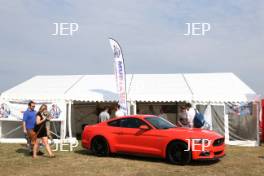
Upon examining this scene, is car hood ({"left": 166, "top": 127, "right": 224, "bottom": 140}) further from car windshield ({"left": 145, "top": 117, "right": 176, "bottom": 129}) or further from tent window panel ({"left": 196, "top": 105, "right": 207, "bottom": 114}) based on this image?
tent window panel ({"left": 196, "top": 105, "right": 207, "bottom": 114})

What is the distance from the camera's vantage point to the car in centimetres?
1062

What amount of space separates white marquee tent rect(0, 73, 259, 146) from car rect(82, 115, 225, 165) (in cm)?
422

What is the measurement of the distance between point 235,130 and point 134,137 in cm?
632

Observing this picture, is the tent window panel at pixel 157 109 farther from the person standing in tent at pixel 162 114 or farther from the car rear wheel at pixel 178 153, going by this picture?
the car rear wheel at pixel 178 153

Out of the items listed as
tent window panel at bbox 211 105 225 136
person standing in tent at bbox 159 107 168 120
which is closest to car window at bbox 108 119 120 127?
tent window panel at bbox 211 105 225 136

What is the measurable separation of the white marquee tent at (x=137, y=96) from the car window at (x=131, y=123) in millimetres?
4604

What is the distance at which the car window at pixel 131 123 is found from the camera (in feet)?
39.0

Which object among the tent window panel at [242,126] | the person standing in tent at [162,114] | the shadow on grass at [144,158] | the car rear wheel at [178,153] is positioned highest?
the person standing in tent at [162,114]

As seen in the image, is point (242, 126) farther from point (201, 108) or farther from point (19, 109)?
point (19, 109)

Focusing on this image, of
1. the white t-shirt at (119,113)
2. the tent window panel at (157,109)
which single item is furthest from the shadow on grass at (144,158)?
the tent window panel at (157,109)

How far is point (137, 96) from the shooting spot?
1688 centimetres

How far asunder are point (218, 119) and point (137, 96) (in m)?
3.47

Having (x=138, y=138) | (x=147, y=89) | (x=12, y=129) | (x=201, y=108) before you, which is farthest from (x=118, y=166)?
(x=12, y=129)

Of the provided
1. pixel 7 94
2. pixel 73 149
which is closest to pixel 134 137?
pixel 73 149
